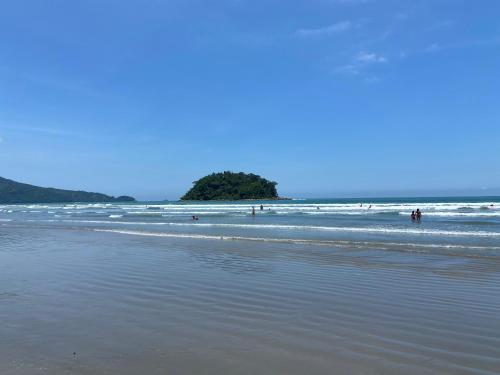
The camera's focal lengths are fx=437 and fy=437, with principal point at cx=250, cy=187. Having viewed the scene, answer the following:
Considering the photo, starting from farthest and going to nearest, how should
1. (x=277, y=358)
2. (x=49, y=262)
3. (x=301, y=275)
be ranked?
1. (x=49, y=262)
2. (x=301, y=275)
3. (x=277, y=358)

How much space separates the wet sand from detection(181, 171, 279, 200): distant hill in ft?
400

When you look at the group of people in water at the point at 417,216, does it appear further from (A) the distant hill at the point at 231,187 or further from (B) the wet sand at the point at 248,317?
(A) the distant hill at the point at 231,187

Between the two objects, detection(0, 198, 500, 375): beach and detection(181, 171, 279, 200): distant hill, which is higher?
detection(181, 171, 279, 200): distant hill

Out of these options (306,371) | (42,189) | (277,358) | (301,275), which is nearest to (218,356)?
(277,358)

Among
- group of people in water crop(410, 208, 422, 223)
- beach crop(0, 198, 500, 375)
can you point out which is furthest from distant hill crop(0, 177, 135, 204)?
beach crop(0, 198, 500, 375)

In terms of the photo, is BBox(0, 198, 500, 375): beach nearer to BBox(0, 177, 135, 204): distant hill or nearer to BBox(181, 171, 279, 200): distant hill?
BBox(181, 171, 279, 200): distant hill

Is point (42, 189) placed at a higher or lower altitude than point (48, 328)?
higher

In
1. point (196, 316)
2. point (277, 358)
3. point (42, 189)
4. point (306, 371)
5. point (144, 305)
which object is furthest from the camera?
point (42, 189)

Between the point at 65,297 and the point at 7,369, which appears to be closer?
the point at 7,369

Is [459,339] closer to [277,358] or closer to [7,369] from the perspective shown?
[277,358]

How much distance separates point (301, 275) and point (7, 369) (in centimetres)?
689

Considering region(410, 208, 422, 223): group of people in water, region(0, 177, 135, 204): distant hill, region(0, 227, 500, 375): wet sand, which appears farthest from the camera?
region(0, 177, 135, 204): distant hill

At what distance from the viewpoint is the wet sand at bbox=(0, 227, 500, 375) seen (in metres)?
4.52

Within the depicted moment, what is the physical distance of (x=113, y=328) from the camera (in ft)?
18.7
